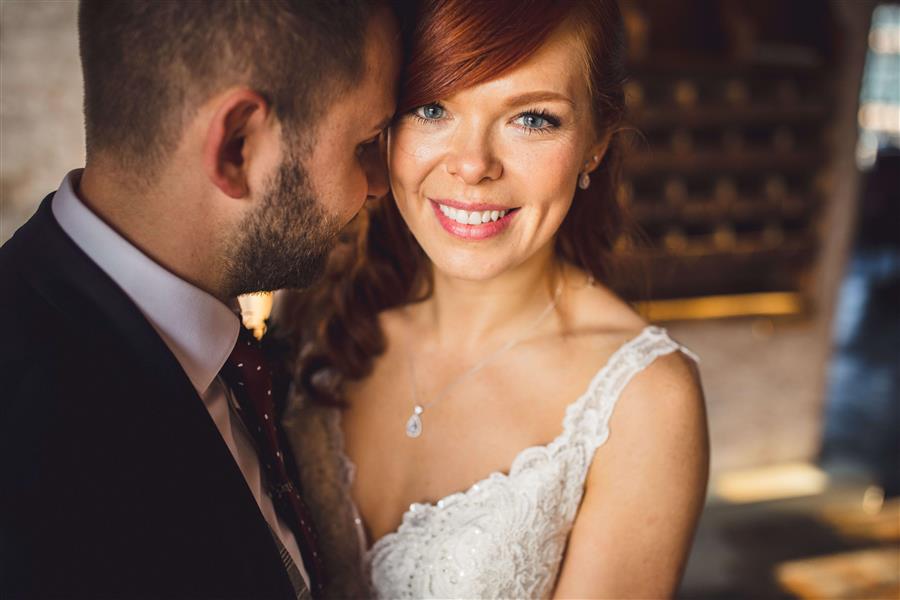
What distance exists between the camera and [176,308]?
118cm

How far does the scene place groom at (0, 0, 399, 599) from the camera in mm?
929

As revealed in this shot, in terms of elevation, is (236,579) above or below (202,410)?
below

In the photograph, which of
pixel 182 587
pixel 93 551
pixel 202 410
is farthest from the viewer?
pixel 202 410

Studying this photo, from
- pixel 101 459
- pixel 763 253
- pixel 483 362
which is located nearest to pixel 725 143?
pixel 763 253

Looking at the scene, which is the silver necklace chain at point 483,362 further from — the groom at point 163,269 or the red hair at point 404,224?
the groom at point 163,269

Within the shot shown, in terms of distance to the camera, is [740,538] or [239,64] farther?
[740,538]

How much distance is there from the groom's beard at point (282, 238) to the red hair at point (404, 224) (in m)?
0.34

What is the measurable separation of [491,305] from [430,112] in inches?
23.1

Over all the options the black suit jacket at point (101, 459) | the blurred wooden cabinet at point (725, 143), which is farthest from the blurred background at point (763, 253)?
the black suit jacket at point (101, 459)

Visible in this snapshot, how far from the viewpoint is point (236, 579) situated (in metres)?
1.10

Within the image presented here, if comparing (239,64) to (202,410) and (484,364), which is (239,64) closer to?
(202,410)

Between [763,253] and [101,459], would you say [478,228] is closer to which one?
[101,459]


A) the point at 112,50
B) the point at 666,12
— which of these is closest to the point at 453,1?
the point at 112,50

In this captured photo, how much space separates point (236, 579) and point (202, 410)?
10.1 inches
